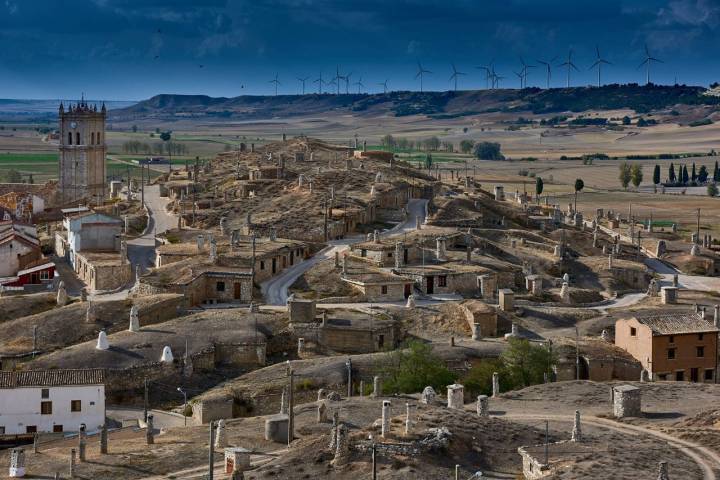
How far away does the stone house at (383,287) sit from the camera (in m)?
69.9

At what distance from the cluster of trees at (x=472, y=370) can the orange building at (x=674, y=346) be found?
4464mm

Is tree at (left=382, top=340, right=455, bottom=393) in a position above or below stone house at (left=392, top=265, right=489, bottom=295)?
below

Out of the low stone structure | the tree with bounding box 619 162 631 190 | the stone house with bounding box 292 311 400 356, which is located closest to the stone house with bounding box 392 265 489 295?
the stone house with bounding box 292 311 400 356

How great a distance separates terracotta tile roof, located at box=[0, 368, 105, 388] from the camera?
50531mm

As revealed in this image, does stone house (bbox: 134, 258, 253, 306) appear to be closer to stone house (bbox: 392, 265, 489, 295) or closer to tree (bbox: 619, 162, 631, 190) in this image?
stone house (bbox: 392, 265, 489, 295)

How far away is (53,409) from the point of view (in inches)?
1982

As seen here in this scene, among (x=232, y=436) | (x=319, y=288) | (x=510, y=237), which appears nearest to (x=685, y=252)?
(x=510, y=237)

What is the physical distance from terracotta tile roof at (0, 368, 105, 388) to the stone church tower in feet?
185

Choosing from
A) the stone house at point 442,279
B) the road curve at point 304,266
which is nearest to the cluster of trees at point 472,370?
the road curve at point 304,266

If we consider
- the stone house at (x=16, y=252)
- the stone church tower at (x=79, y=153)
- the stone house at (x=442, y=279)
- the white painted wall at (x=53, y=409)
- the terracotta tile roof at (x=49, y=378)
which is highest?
the stone church tower at (x=79, y=153)

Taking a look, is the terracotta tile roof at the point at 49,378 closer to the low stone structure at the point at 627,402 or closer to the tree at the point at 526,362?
the tree at the point at 526,362

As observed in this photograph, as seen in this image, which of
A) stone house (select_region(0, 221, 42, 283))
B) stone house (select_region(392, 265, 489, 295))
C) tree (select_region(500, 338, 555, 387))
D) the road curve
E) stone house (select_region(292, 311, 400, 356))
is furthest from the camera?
stone house (select_region(0, 221, 42, 283))

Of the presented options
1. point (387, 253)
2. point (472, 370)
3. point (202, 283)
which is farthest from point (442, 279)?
point (472, 370)

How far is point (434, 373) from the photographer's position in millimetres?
54219
